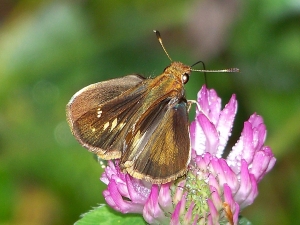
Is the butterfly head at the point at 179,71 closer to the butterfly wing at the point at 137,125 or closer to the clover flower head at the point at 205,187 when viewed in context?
the butterfly wing at the point at 137,125

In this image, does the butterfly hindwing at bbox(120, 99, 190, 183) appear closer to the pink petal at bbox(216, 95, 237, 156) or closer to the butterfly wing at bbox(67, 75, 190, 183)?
the butterfly wing at bbox(67, 75, 190, 183)

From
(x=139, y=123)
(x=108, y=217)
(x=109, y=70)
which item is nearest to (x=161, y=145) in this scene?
(x=139, y=123)

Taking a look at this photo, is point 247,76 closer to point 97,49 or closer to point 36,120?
point 97,49

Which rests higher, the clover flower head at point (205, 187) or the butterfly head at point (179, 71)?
the butterfly head at point (179, 71)

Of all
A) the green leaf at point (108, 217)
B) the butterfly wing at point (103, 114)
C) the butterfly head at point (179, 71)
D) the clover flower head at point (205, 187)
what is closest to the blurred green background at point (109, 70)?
the green leaf at point (108, 217)

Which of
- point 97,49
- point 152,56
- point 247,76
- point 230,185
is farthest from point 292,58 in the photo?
point 230,185

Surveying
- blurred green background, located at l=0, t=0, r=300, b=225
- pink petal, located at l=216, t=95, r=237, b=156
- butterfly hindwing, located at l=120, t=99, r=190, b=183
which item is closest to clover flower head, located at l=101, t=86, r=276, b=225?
pink petal, located at l=216, t=95, r=237, b=156

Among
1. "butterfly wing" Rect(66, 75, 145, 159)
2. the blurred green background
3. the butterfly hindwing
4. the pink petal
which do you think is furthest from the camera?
the blurred green background

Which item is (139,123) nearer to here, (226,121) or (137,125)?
(137,125)
